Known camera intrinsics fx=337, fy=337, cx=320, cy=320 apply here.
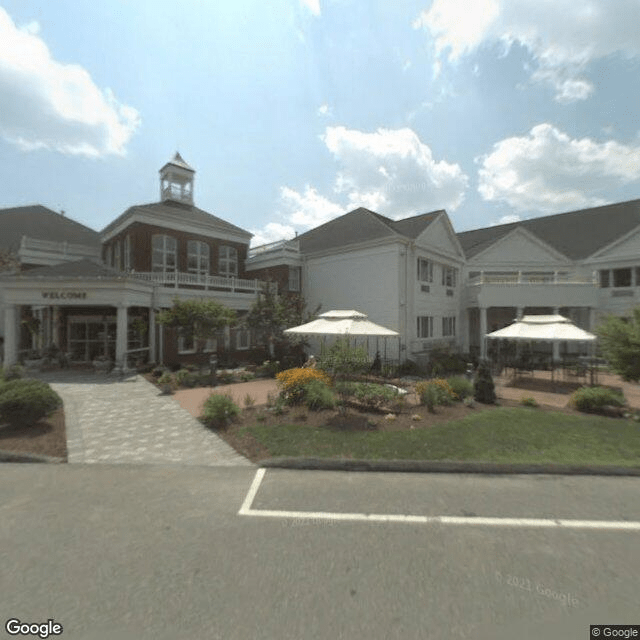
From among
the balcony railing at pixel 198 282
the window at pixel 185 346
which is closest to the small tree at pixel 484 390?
the balcony railing at pixel 198 282

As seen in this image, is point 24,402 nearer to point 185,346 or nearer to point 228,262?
point 185,346

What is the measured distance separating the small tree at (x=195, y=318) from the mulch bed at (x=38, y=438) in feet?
22.7

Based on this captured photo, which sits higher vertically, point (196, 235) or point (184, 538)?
point (196, 235)

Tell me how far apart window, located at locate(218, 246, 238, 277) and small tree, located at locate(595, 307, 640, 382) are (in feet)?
73.3

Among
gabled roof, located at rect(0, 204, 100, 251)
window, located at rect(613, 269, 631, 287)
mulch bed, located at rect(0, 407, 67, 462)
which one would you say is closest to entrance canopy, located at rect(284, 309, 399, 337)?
mulch bed, located at rect(0, 407, 67, 462)

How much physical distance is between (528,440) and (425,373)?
1114 centimetres

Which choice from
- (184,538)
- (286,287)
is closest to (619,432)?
(184,538)

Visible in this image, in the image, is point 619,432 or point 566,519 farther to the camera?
point 619,432

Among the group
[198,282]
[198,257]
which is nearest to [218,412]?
[198,282]

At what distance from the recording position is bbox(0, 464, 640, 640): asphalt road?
9.83 ft

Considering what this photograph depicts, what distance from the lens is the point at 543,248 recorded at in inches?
1053

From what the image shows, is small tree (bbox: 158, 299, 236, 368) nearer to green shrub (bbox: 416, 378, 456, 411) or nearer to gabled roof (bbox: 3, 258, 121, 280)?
gabled roof (bbox: 3, 258, 121, 280)

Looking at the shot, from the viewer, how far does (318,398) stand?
10.0m

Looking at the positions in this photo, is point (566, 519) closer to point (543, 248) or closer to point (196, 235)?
point (196, 235)
